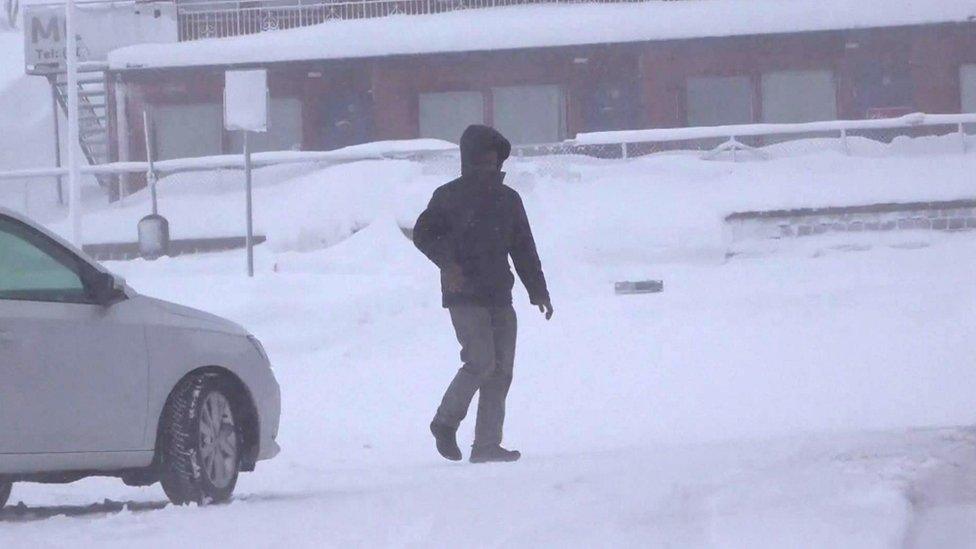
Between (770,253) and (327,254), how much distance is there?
522 centimetres

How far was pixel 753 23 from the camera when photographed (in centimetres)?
2475

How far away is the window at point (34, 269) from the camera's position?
6.60 metres

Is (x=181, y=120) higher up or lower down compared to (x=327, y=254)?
higher up

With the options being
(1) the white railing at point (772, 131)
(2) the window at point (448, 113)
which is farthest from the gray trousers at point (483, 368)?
(2) the window at point (448, 113)

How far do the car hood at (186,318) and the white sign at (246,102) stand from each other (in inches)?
323

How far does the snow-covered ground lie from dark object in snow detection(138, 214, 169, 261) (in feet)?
1.89

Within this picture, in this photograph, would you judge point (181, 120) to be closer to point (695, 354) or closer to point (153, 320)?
point (695, 354)

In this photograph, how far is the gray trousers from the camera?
28.0ft

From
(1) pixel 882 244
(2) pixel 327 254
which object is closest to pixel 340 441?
(2) pixel 327 254

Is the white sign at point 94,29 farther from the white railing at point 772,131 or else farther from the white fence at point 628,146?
the white railing at point 772,131

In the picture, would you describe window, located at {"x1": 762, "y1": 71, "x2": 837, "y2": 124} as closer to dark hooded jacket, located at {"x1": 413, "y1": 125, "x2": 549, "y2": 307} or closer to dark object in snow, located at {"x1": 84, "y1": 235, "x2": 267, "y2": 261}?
dark object in snow, located at {"x1": 84, "y1": 235, "x2": 267, "y2": 261}

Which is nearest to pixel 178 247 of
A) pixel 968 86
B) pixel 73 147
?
pixel 73 147

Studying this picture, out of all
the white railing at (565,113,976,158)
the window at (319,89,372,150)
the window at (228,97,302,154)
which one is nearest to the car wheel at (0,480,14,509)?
the white railing at (565,113,976,158)

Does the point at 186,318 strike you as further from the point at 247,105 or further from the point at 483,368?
the point at 247,105
